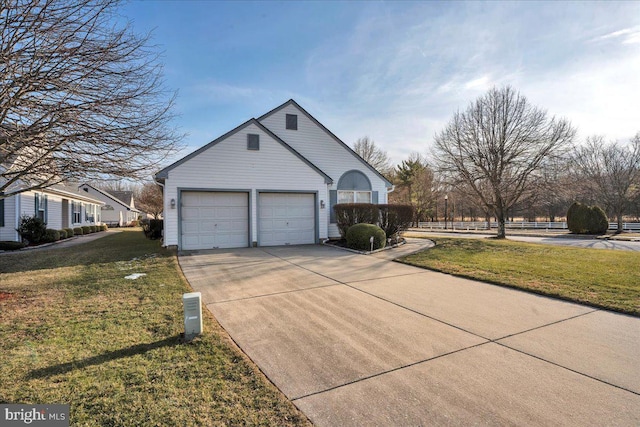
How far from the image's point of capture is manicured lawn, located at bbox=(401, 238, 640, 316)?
6.14 metres

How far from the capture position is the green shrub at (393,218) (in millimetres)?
14039

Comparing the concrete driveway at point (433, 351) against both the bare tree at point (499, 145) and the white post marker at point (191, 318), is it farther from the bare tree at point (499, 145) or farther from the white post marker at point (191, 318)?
the bare tree at point (499, 145)

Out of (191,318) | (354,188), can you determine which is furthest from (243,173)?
(191,318)

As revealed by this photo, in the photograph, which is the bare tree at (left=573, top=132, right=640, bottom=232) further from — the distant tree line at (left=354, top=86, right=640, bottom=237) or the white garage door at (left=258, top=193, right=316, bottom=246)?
the white garage door at (left=258, top=193, right=316, bottom=246)

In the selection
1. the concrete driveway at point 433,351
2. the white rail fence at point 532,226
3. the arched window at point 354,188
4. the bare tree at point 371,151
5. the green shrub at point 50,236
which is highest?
the bare tree at point 371,151

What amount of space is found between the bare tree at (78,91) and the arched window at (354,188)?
11.1m

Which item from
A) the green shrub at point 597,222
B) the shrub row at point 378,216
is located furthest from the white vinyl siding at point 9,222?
the green shrub at point 597,222

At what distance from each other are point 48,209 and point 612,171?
129ft

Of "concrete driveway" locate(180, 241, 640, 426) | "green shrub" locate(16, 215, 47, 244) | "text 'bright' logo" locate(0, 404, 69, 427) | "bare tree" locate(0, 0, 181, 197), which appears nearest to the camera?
"text 'bright' logo" locate(0, 404, 69, 427)

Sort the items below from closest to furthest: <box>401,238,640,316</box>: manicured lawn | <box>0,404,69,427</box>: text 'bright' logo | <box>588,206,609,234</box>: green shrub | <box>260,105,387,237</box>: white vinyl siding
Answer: <box>0,404,69,427</box>: text 'bright' logo, <box>401,238,640,316</box>: manicured lawn, <box>260,105,387,237</box>: white vinyl siding, <box>588,206,609,234</box>: green shrub

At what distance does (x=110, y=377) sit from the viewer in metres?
3.14

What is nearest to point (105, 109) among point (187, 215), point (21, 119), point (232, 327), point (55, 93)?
point (55, 93)

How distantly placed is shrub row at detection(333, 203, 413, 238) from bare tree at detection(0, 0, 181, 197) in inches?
352

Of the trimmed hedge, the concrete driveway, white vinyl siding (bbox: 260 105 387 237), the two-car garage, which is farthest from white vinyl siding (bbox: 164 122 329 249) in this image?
the trimmed hedge
